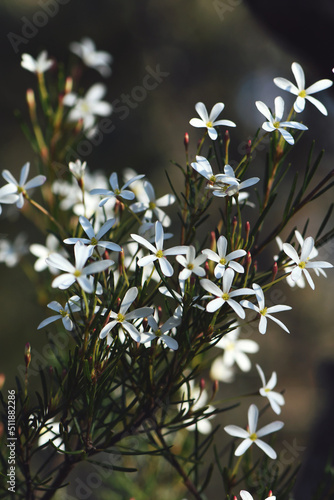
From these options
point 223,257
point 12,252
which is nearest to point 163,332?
point 223,257

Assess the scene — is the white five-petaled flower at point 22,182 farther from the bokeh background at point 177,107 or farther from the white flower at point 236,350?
the bokeh background at point 177,107

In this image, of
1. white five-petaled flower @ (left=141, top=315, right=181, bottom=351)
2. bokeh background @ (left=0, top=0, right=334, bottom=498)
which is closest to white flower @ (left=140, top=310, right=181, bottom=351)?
white five-petaled flower @ (left=141, top=315, right=181, bottom=351)

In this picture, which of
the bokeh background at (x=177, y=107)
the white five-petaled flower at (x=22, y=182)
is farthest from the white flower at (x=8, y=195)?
the bokeh background at (x=177, y=107)

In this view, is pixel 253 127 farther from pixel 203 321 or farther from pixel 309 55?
pixel 203 321

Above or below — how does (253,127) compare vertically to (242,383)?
above

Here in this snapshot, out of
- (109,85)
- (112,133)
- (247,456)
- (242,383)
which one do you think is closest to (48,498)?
(247,456)

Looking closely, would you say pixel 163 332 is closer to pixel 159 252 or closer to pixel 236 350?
pixel 159 252

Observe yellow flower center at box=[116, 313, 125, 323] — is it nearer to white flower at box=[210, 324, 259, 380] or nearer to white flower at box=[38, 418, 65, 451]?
white flower at box=[38, 418, 65, 451]
